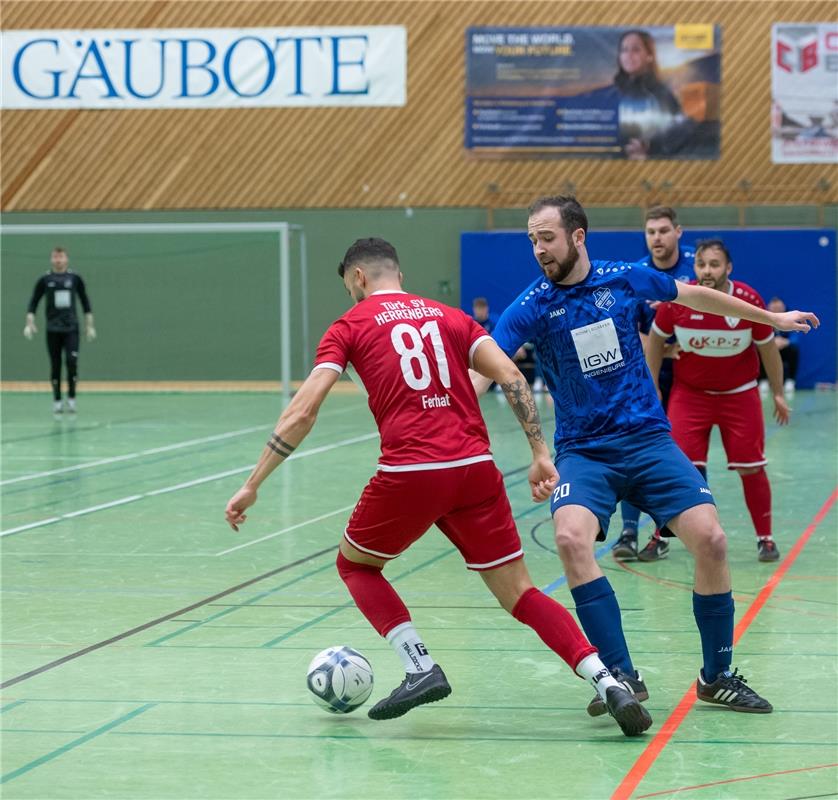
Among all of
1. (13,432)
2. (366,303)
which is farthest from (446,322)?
(13,432)

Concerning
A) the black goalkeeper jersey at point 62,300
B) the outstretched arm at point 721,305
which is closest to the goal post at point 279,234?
the black goalkeeper jersey at point 62,300

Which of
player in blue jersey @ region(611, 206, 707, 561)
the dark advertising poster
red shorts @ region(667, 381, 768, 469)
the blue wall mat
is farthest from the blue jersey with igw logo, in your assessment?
the dark advertising poster

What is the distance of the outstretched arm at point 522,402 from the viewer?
5.21m

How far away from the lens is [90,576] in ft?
28.3

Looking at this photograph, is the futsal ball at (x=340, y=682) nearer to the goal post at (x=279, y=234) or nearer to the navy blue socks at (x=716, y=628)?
the navy blue socks at (x=716, y=628)

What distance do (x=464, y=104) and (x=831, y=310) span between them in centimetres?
824

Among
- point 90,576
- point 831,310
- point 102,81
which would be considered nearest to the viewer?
point 90,576

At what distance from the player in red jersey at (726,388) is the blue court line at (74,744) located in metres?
4.49

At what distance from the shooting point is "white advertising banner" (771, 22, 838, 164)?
87.4ft

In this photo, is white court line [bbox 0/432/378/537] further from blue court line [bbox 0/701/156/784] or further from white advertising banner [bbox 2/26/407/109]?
white advertising banner [bbox 2/26/407/109]

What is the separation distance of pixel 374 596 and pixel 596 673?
915 millimetres

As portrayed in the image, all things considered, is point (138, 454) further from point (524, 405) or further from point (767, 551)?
point (524, 405)

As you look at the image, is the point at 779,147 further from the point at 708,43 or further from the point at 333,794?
the point at 333,794

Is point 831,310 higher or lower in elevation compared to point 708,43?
lower
